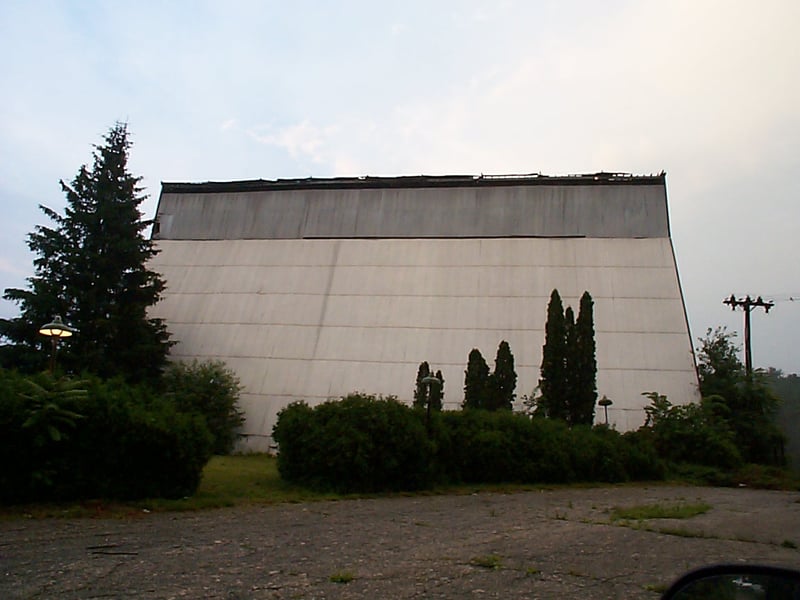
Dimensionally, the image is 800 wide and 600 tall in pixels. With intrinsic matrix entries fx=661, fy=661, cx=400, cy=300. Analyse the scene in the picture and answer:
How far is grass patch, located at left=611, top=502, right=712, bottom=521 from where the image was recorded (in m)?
10.7

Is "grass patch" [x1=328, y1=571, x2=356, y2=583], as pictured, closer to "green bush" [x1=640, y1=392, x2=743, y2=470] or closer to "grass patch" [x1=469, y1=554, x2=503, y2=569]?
"grass patch" [x1=469, y1=554, x2=503, y2=569]

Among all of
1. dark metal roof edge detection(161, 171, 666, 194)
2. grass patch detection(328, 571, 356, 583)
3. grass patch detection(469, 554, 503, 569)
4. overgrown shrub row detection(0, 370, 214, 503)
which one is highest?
dark metal roof edge detection(161, 171, 666, 194)

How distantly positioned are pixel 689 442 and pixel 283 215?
22659 mm

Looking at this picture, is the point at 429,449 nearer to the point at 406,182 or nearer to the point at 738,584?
the point at 738,584

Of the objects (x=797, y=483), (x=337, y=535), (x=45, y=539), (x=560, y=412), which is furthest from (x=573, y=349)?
(x=45, y=539)

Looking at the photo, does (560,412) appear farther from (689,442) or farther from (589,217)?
(589,217)

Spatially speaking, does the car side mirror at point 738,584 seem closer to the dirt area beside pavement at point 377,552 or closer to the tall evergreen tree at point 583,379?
the dirt area beside pavement at point 377,552

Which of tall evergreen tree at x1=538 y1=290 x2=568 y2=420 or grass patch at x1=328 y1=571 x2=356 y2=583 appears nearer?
grass patch at x1=328 y1=571 x2=356 y2=583

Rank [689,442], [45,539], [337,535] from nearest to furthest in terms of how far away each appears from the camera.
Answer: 1. [45,539]
2. [337,535]
3. [689,442]

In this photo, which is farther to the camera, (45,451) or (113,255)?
(113,255)

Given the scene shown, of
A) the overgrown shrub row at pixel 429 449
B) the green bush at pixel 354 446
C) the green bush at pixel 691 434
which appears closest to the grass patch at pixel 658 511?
the overgrown shrub row at pixel 429 449

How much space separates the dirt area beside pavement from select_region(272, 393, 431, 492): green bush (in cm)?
175

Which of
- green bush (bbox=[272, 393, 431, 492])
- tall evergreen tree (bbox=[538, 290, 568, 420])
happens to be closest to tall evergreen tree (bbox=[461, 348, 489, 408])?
tall evergreen tree (bbox=[538, 290, 568, 420])

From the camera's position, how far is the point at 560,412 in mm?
22297
